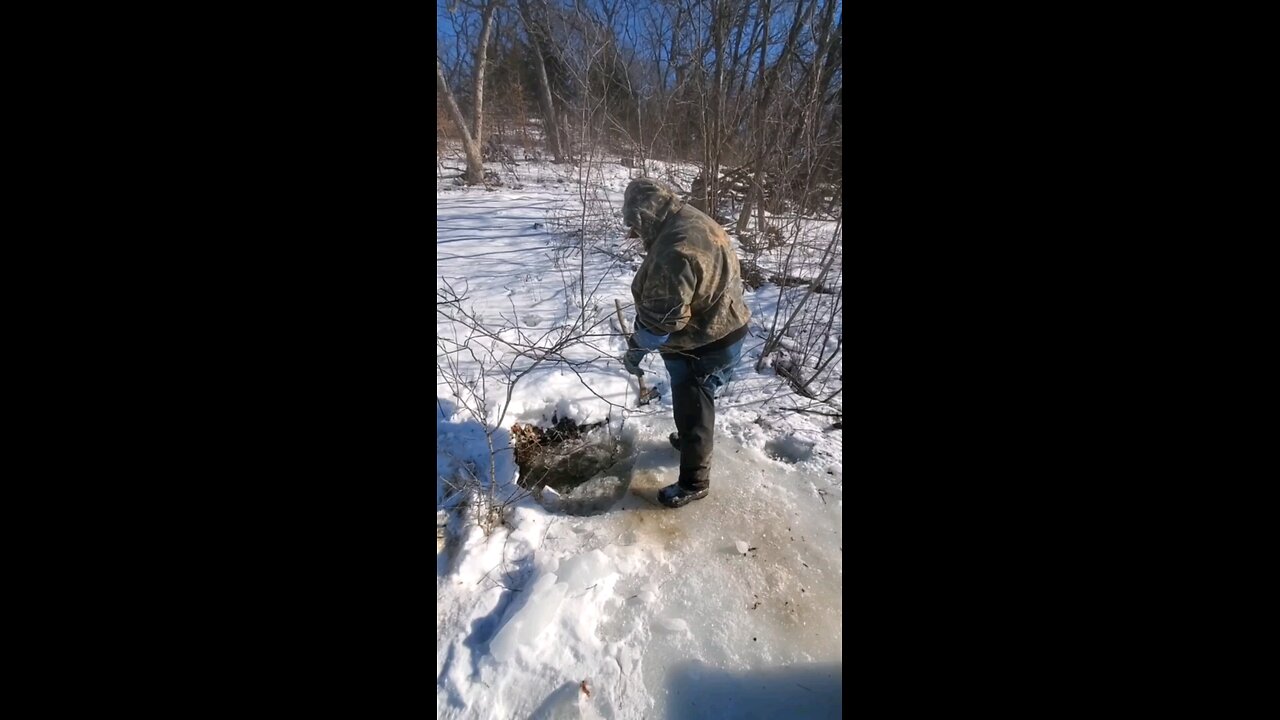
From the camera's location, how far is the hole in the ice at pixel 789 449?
138 inches

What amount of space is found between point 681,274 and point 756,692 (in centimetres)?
179

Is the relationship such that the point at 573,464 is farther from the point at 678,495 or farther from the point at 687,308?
the point at 687,308

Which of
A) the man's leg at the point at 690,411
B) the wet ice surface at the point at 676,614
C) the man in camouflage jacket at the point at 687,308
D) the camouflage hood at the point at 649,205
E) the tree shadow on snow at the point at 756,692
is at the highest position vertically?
the camouflage hood at the point at 649,205

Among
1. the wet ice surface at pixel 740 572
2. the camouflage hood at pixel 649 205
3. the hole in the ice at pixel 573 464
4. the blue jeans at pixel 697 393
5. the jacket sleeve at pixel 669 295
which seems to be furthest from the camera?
the hole in the ice at pixel 573 464

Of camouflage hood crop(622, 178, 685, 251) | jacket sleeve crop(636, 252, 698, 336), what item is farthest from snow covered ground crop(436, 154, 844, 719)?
camouflage hood crop(622, 178, 685, 251)

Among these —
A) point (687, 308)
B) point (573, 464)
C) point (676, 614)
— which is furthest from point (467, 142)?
point (676, 614)

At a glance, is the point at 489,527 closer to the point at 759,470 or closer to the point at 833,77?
the point at 759,470

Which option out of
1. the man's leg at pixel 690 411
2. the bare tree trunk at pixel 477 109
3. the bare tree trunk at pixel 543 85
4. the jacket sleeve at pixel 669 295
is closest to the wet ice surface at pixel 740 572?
the man's leg at pixel 690 411

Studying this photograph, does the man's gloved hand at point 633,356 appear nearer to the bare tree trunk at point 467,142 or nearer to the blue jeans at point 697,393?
the blue jeans at point 697,393

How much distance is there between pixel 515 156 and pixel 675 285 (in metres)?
15.2

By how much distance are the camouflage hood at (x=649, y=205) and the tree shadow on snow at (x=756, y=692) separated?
197cm

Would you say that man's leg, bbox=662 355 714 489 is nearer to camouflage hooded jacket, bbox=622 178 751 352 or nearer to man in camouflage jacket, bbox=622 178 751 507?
man in camouflage jacket, bbox=622 178 751 507

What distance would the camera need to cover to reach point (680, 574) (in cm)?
250
